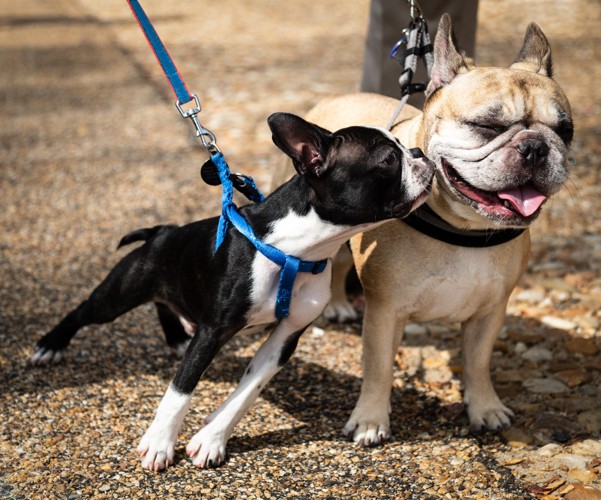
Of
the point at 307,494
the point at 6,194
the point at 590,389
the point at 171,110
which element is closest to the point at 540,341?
the point at 590,389

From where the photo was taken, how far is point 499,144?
2.92 m

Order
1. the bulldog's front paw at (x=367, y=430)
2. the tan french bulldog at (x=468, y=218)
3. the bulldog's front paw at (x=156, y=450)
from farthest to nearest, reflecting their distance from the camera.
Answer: the bulldog's front paw at (x=367, y=430)
the bulldog's front paw at (x=156, y=450)
the tan french bulldog at (x=468, y=218)

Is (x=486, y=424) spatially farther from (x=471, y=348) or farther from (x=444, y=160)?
(x=444, y=160)

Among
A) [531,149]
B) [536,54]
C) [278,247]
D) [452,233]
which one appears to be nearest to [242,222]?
[278,247]

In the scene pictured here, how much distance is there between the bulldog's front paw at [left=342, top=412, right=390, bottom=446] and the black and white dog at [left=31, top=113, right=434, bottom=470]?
457mm

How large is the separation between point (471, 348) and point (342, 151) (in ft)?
3.89

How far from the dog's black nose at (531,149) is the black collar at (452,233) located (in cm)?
42

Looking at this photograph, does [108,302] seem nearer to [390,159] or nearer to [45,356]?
[45,356]

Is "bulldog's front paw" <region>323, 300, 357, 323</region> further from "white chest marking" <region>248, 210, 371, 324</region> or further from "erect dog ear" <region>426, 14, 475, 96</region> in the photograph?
"erect dog ear" <region>426, 14, 475, 96</region>

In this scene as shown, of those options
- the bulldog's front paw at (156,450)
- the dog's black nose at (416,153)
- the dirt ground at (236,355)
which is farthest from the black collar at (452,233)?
the bulldog's front paw at (156,450)

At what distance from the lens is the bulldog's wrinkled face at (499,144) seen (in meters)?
2.90

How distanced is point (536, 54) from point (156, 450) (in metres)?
2.16

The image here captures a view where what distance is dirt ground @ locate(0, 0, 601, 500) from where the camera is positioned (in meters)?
3.12

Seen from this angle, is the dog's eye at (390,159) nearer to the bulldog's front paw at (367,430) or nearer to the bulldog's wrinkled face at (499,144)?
the bulldog's wrinkled face at (499,144)
